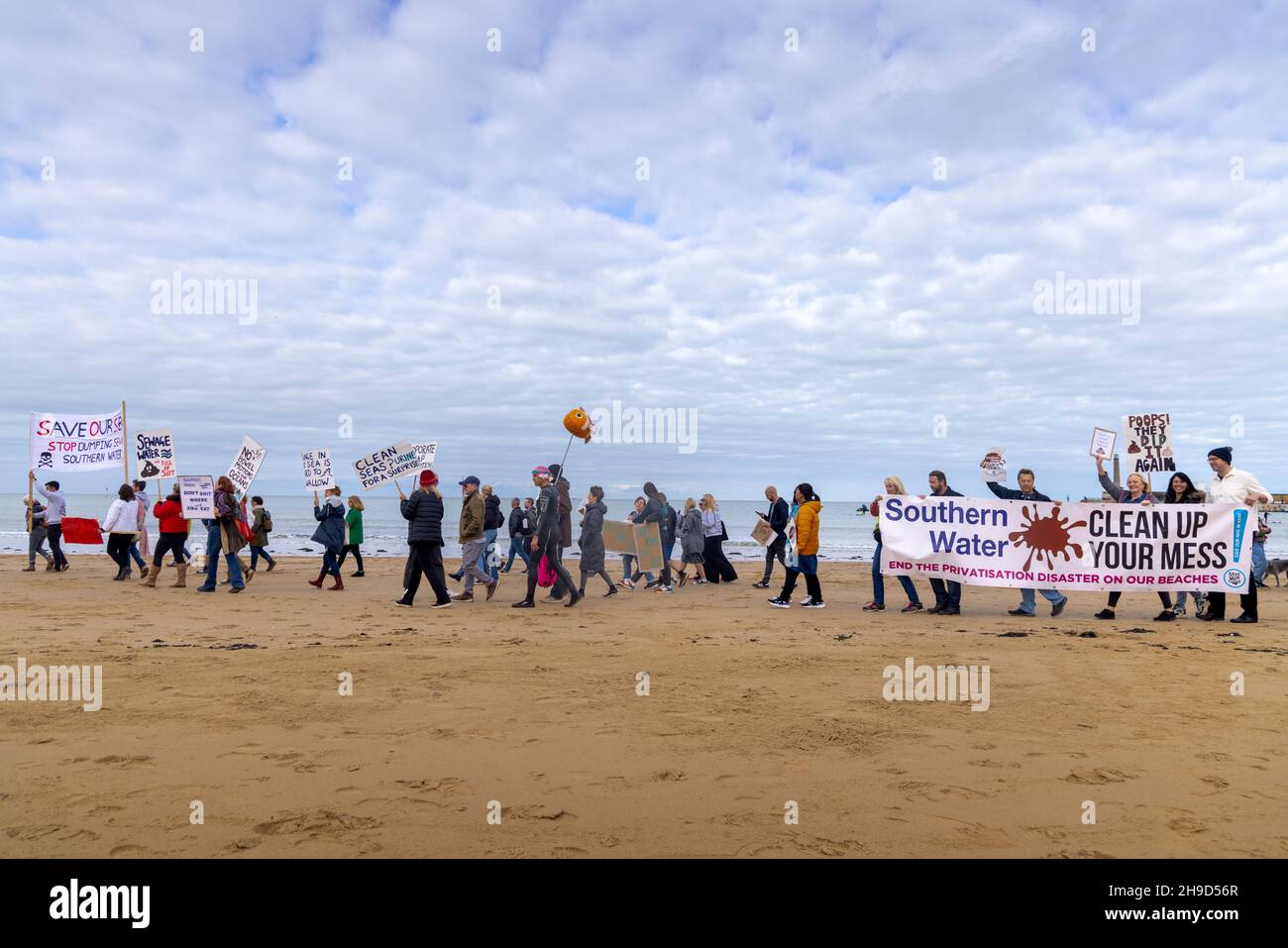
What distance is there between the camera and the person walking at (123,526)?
16422mm

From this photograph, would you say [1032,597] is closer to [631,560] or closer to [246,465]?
[631,560]

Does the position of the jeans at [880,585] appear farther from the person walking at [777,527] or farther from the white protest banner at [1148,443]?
the white protest banner at [1148,443]

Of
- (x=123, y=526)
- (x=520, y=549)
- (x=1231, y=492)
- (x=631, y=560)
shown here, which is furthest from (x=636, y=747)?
(x=123, y=526)

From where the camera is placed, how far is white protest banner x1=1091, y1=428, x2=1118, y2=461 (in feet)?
41.7

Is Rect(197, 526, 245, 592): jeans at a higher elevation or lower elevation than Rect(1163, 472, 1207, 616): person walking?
lower

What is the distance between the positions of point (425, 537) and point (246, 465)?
247 inches

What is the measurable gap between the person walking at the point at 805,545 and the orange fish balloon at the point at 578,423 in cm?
339

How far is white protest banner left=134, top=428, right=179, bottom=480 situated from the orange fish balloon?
35.4 ft

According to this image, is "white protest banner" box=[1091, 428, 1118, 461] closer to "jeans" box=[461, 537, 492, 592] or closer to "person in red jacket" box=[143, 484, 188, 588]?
"jeans" box=[461, 537, 492, 592]

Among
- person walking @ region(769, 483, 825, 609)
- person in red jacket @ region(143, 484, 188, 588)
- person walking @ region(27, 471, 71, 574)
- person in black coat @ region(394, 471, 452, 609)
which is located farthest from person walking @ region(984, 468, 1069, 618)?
person walking @ region(27, 471, 71, 574)

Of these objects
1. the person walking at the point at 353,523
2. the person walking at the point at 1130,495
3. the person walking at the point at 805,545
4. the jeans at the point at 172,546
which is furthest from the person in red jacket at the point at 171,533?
the person walking at the point at 1130,495

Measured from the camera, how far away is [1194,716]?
612 centimetres
